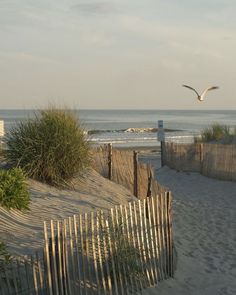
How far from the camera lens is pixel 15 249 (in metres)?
7.55

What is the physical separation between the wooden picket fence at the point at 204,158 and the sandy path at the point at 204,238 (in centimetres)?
45

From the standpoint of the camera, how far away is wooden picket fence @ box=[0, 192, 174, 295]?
6434 mm

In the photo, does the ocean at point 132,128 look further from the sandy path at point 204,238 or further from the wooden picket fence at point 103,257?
the wooden picket fence at point 103,257

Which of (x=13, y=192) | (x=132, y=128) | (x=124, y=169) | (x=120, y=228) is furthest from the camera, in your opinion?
(x=132, y=128)

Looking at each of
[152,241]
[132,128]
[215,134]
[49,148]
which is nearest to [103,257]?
[152,241]

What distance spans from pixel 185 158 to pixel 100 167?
5.98 m

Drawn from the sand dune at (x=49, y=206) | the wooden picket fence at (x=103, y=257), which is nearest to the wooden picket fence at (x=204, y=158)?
the sand dune at (x=49, y=206)

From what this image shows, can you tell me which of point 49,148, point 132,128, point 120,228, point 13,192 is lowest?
point 132,128

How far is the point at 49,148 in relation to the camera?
12.6 m

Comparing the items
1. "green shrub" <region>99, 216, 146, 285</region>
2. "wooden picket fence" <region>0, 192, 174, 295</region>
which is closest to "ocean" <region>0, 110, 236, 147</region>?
"wooden picket fence" <region>0, 192, 174, 295</region>

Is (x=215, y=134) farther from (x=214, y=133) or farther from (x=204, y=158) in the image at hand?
(x=204, y=158)

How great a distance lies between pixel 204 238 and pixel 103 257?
4.63 metres

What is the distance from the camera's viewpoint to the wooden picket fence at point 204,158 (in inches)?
765

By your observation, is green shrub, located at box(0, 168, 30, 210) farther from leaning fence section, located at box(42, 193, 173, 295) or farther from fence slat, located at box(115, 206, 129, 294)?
fence slat, located at box(115, 206, 129, 294)
